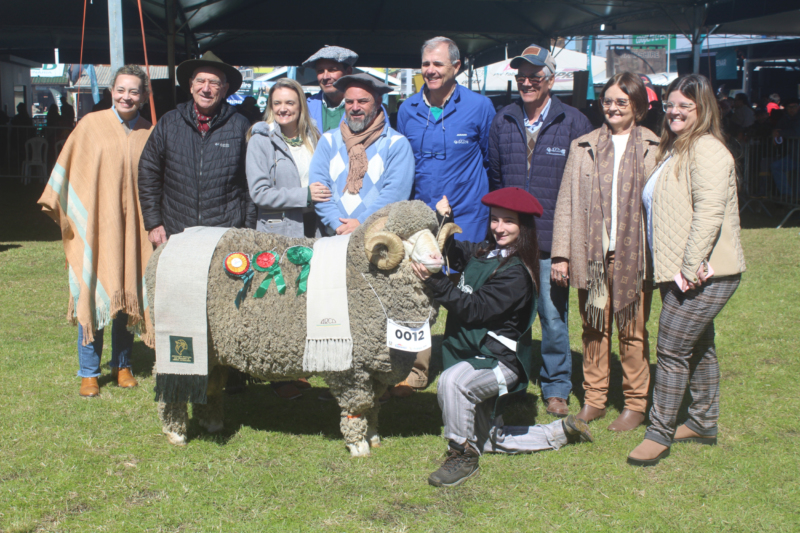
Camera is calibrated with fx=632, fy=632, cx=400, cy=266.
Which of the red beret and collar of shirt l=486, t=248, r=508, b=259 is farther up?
the red beret

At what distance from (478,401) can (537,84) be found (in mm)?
2020

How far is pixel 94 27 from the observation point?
1427 centimetres

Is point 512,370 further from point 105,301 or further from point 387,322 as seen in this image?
point 105,301

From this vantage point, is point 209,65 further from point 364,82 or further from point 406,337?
point 406,337

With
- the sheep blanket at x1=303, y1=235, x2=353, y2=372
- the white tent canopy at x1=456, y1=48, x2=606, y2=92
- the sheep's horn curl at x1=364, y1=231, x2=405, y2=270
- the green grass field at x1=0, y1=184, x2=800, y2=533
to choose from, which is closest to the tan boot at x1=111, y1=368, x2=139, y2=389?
the green grass field at x1=0, y1=184, x2=800, y2=533

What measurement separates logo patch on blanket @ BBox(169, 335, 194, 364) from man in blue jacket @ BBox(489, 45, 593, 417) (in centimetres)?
220

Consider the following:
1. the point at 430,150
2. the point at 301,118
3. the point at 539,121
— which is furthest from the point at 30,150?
the point at 539,121

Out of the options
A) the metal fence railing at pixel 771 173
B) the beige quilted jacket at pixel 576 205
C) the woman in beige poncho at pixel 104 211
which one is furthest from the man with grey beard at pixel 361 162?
the metal fence railing at pixel 771 173

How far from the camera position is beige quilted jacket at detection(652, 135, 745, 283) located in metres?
3.16

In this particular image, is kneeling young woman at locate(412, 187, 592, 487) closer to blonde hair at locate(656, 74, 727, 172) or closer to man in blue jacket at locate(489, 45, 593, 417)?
man in blue jacket at locate(489, 45, 593, 417)

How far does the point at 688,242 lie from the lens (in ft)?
10.5

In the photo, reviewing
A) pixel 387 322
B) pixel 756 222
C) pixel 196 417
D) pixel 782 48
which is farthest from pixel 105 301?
pixel 782 48

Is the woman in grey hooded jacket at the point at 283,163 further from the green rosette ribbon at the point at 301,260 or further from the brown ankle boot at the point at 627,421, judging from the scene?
the brown ankle boot at the point at 627,421

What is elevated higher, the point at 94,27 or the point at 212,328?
the point at 94,27
